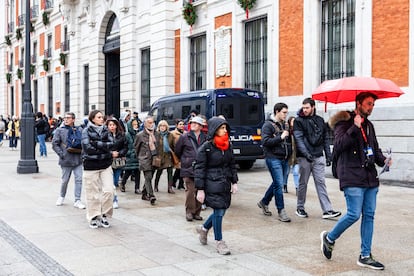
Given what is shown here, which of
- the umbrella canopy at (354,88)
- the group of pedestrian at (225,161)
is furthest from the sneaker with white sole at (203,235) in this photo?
the umbrella canopy at (354,88)

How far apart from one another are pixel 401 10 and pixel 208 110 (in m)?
5.41

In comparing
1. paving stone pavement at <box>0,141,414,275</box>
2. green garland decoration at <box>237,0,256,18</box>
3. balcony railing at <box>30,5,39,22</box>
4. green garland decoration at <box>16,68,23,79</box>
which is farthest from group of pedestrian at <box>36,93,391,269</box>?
green garland decoration at <box>16,68,23,79</box>

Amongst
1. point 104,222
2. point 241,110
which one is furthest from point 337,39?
point 104,222

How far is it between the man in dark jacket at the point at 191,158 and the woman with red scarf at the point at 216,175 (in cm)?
184

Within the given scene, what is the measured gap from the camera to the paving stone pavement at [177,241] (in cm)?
543

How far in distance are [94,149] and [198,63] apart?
45.3 feet

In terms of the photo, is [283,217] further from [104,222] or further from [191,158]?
[104,222]

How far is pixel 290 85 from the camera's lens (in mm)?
16062

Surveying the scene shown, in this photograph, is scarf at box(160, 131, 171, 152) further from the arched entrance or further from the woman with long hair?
the arched entrance

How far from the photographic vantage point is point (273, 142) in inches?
314

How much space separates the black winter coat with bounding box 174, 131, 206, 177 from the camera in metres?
8.33

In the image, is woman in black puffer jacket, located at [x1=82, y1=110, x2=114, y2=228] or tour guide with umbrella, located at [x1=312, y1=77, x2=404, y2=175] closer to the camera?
tour guide with umbrella, located at [x1=312, y1=77, x2=404, y2=175]

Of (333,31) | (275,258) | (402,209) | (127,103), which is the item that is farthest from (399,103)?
(127,103)

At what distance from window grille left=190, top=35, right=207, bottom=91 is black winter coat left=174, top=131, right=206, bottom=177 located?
1200cm
